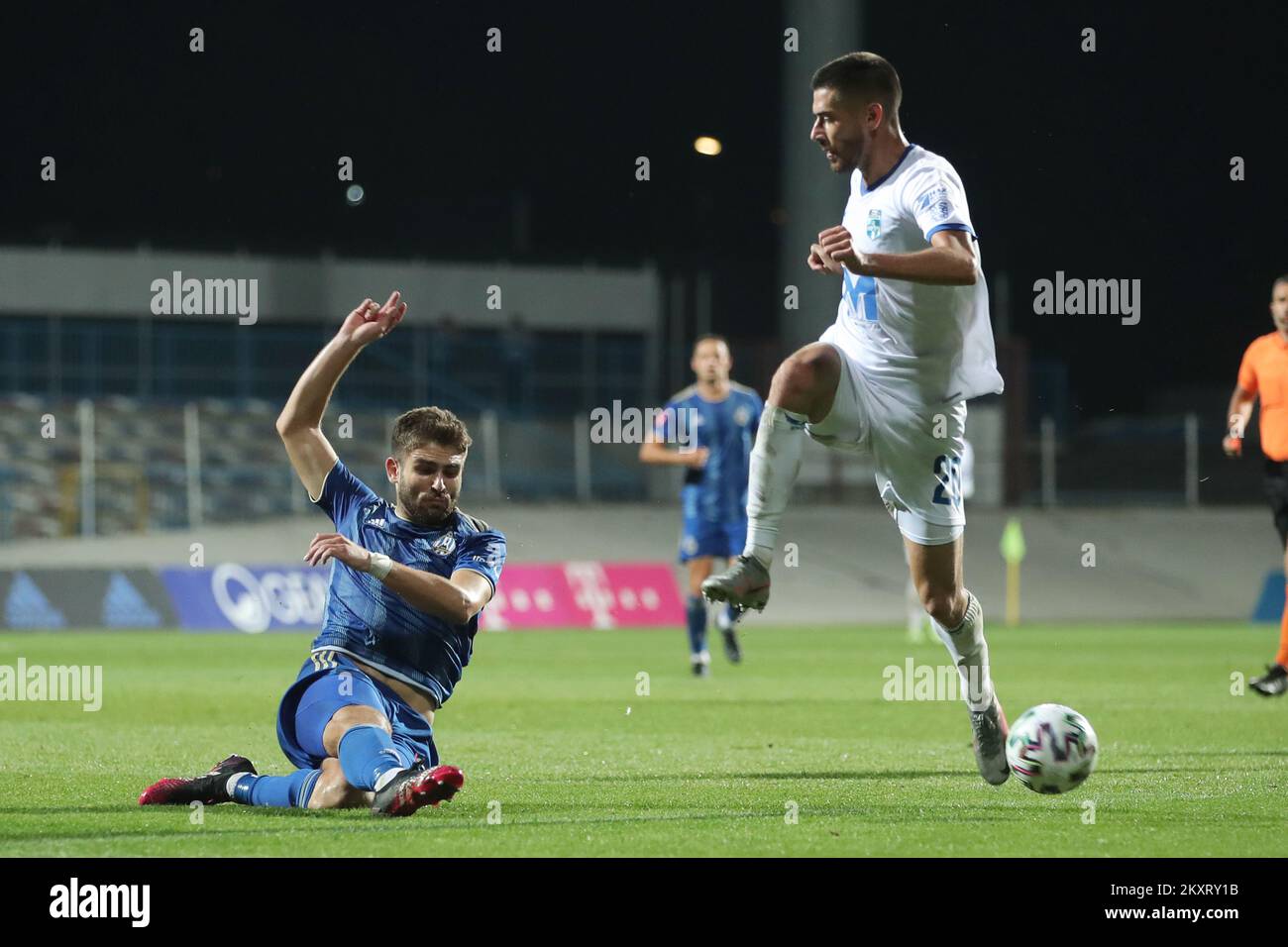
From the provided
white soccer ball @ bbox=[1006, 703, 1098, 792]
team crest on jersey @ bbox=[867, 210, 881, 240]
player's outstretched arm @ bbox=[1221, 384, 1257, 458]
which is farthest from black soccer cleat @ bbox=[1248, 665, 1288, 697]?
team crest on jersey @ bbox=[867, 210, 881, 240]

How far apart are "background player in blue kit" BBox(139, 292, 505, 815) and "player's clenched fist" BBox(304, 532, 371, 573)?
31 centimetres

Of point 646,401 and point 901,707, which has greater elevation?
point 646,401

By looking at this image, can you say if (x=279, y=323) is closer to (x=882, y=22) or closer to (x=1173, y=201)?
(x=882, y=22)

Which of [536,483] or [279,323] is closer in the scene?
[536,483]

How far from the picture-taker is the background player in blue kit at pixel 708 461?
14.2 meters

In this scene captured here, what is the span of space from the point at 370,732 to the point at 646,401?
29260mm

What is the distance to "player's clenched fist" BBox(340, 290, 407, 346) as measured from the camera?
21.0 feet

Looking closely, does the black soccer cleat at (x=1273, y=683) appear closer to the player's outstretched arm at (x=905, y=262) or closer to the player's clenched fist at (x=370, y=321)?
the player's outstretched arm at (x=905, y=262)

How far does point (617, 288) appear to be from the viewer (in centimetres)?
3841

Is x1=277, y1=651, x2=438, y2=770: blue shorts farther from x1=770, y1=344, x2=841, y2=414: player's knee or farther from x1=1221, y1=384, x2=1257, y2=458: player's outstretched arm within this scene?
x1=1221, y1=384, x2=1257, y2=458: player's outstretched arm

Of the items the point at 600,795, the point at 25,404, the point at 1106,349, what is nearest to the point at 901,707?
the point at 600,795

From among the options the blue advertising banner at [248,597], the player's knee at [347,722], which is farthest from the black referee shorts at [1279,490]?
the blue advertising banner at [248,597]

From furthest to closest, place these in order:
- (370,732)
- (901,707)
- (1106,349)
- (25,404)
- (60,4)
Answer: (1106,349) → (60,4) → (25,404) → (901,707) → (370,732)
